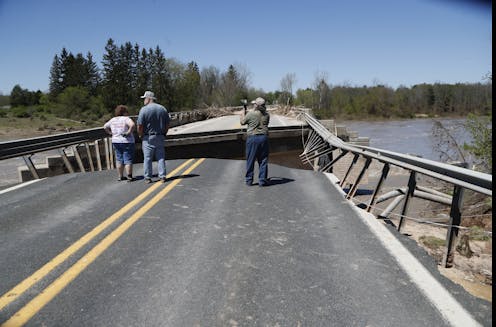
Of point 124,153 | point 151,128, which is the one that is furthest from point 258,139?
point 124,153

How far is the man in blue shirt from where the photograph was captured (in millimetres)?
8141

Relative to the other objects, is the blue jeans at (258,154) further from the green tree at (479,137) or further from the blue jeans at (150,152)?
the green tree at (479,137)

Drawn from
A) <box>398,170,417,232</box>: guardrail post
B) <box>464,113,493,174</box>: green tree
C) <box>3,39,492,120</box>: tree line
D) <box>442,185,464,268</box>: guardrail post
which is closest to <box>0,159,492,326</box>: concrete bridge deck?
<box>442,185,464,268</box>: guardrail post

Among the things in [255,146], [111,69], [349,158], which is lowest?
[349,158]

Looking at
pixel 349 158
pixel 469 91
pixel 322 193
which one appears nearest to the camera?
pixel 322 193

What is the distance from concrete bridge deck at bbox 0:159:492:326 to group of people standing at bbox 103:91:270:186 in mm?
1619

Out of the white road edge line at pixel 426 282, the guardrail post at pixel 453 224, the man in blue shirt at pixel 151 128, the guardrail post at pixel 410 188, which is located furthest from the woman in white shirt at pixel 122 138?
the guardrail post at pixel 453 224

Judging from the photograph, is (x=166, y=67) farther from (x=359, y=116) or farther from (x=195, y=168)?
(x=195, y=168)

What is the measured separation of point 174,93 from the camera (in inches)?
3900

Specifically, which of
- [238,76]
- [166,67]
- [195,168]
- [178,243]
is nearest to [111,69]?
[166,67]

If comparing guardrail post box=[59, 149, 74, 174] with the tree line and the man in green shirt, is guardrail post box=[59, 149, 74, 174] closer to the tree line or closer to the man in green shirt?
the man in green shirt

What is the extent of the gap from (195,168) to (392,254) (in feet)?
22.4

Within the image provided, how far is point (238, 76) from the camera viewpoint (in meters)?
118

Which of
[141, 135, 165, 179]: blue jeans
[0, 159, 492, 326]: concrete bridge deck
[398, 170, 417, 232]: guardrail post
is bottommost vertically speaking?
[0, 159, 492, 326]: concrete bridge deck
